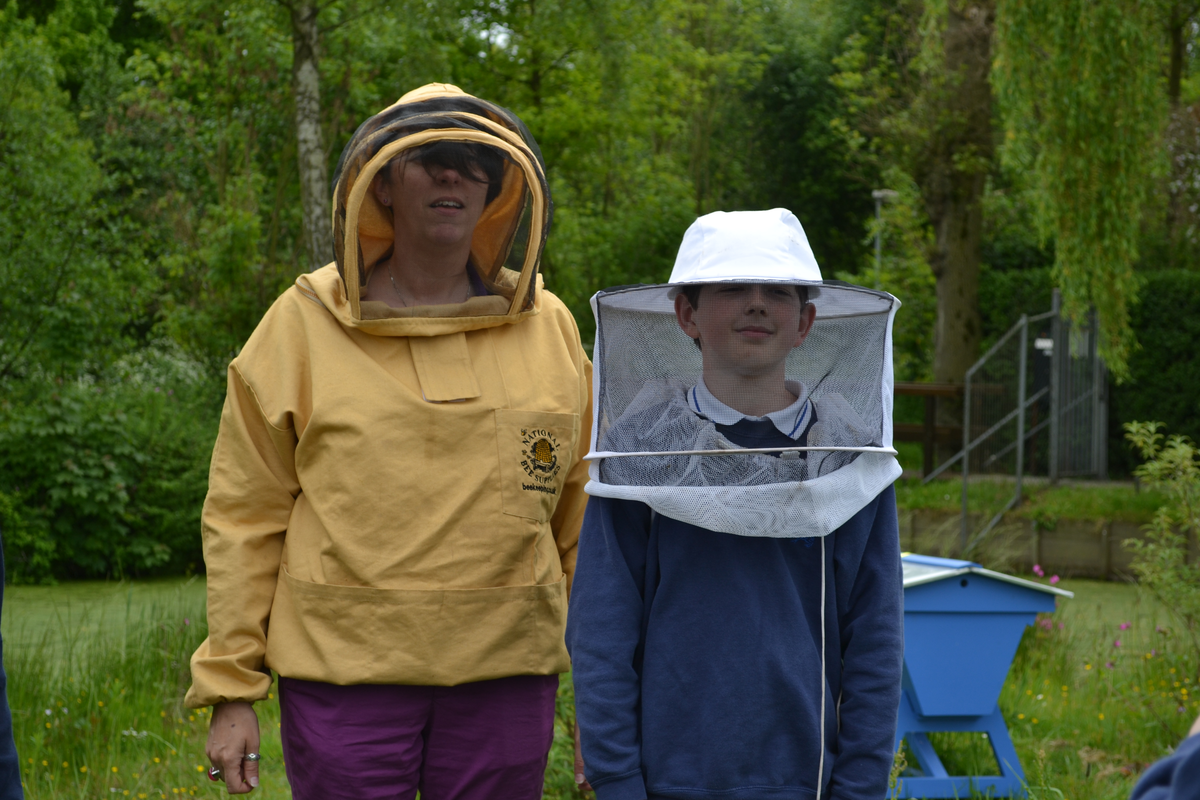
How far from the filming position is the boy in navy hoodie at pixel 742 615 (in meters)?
1.80

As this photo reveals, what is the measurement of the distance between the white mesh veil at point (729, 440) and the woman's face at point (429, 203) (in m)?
0.39

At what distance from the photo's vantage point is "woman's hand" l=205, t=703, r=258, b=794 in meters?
2.09

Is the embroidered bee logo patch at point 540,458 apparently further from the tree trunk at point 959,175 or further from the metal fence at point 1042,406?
the tree trunk at point 959,175

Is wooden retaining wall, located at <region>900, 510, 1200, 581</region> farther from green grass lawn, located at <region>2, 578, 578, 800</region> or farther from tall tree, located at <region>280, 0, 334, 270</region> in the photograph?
green grass lawn, located at <region>2, 578, 578, 800</region>

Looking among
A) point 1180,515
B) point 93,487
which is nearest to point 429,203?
point 1180,515

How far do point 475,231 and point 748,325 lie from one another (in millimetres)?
759

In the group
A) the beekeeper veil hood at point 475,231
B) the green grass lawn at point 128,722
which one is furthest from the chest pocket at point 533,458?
the green grass lawn at point 128,722

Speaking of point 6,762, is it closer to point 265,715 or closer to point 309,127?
point 265,715

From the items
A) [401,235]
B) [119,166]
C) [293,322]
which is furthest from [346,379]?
[119,166]

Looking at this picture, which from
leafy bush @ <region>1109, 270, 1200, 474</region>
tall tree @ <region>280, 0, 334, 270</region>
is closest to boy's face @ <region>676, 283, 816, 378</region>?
tall tree @ <region>280, 0, 334, 270</region>

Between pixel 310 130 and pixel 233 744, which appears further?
pixel 310 130

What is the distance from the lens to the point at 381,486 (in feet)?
6.69

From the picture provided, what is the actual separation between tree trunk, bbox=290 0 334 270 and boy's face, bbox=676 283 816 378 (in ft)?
20.0

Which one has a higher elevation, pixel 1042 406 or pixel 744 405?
pixel 744 405
